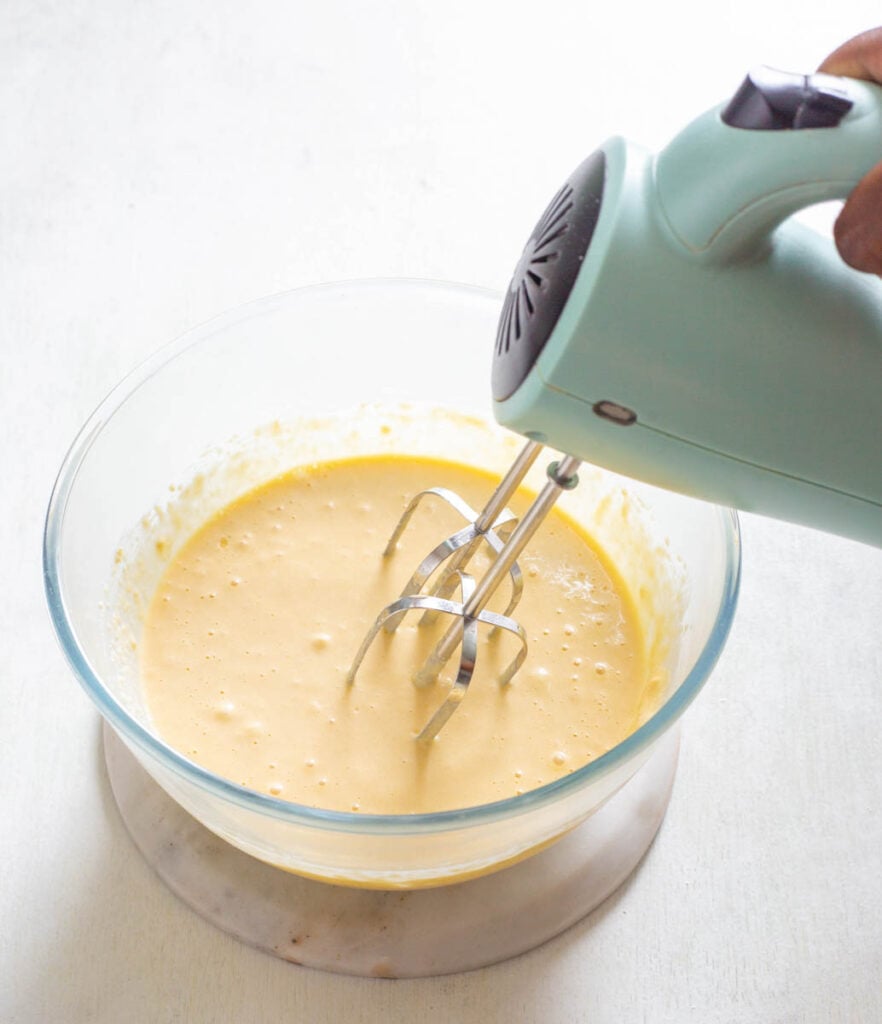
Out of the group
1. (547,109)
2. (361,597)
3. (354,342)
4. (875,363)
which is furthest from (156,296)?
(875,363)

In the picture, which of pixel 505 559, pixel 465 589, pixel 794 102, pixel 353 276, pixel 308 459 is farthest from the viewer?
pixel 353 276

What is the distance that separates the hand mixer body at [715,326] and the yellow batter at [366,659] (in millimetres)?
368

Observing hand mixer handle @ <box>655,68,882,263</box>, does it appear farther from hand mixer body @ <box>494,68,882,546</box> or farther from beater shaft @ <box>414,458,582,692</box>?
beater shaft @ <box>414,458,582,692</box>

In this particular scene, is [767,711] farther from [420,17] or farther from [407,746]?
[420,17]

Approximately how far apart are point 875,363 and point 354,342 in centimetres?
60

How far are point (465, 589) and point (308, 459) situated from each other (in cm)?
31

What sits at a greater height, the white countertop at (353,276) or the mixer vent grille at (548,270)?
the mixer vent grille at (548,270)

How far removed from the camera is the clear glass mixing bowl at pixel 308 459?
0.80 m

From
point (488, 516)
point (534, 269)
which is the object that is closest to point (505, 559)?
point (488, 516)

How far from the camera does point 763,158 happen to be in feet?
2.02

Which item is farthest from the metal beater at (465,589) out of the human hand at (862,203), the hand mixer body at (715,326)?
the human hand at (862,203)

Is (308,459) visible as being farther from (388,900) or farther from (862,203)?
(862,203)

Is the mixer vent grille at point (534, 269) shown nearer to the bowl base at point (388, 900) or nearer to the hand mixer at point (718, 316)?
the hand mixer at point (718, 316)

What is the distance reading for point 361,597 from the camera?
1112 millimetres
